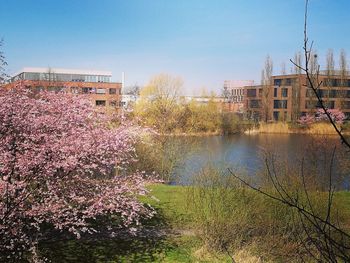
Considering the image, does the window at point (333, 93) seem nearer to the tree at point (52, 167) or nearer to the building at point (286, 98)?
the building at point (286, 98)

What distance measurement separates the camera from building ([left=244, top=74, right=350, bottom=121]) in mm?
62969

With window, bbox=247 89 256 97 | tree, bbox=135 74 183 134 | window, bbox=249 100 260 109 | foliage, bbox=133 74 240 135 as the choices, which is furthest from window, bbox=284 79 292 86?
tree, bbox=135 74 183 134

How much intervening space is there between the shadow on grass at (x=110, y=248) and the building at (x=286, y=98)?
56323 millimetres

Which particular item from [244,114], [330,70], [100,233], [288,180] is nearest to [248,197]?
[288,180]

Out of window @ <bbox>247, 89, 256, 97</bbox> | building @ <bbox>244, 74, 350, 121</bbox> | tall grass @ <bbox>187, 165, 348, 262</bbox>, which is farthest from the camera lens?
window @ <bbox>247, 89, 256, 97</bbox>

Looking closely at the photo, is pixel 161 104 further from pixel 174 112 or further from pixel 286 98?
pixel 286 98

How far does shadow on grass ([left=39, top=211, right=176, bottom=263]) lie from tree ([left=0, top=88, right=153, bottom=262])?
3.86 feet

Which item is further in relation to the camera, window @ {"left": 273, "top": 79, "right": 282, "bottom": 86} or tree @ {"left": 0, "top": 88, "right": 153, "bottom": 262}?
window @ {"left": 273, "top": 79, "right": 282, "bottom": 86}

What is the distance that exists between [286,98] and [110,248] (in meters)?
66.7

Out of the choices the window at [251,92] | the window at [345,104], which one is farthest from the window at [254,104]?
the window at [345,104]

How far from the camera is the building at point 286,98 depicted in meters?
63.0

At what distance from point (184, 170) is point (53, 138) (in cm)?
1646

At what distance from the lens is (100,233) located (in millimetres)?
11008

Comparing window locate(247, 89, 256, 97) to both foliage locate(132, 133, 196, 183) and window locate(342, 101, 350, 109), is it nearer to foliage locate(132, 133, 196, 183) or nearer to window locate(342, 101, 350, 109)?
window locate(342, 101, 350, 109)
